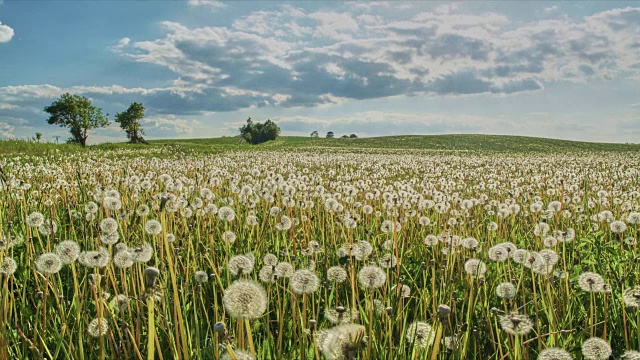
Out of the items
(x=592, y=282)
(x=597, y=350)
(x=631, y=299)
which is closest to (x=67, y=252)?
(x=597, y=350)

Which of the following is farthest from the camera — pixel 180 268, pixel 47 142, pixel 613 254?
pixel 47 142

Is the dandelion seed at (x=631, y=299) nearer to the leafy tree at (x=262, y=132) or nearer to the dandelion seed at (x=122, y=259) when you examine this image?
the dandelion seed at (x=122, y=259)

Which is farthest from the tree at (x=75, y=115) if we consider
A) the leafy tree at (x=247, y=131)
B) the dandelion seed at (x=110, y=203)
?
the dandelion seed at (x=110, y=203)

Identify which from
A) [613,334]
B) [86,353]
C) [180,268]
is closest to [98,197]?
[180,268]

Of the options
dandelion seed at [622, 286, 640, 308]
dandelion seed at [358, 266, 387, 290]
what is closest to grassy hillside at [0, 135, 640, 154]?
dandelion seed at [358, 266, 387, 290]

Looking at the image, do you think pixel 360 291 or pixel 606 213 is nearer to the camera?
pixel 360 291

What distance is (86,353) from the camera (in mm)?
2424

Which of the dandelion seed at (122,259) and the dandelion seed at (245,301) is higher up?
the dandelion seed at (245,301)

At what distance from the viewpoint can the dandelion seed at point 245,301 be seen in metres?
1.59

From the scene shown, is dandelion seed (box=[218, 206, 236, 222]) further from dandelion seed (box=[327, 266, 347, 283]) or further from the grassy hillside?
the grassy hillside

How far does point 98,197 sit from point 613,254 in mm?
5705

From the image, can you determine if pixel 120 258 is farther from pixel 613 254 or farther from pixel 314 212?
pixel 613 254

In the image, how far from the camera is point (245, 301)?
1627mm

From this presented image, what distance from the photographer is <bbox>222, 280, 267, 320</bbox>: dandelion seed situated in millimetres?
1593
